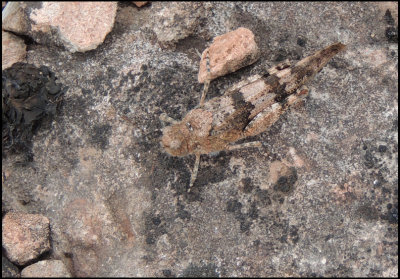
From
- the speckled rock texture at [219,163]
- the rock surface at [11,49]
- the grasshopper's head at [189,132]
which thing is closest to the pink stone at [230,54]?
the speckled rock texture at [219,163]

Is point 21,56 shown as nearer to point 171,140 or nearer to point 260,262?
point 171,140

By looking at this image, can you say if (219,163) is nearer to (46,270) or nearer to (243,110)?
(243,110)

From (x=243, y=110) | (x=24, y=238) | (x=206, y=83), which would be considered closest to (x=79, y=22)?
(x=206, y=83)

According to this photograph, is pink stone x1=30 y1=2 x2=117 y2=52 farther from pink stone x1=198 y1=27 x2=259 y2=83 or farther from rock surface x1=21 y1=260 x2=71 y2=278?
rock surface x1=21 y1=260 x2=71 y2=278

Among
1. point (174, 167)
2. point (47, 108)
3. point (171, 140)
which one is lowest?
point (174, 167)

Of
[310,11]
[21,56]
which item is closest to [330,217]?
[310,11]
